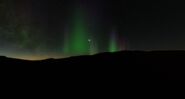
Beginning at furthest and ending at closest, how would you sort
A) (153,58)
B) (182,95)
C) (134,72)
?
(153,58), (134,72), (182,95)

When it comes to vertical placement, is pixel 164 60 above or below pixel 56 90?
above

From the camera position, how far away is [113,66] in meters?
21.3

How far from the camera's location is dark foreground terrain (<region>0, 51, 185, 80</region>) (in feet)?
67.8

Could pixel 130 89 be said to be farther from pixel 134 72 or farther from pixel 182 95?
pixel 182 95

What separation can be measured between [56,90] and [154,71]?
5.12 m

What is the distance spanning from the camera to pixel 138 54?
73.9ft

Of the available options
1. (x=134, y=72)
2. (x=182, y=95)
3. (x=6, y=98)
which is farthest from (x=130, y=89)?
(x=6, y=98)

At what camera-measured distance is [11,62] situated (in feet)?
71.9

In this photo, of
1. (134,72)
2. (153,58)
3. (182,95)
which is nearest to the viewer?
(182,95)

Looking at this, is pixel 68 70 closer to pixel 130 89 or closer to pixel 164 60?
pixel 130 89

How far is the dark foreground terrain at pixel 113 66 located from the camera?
814 inches

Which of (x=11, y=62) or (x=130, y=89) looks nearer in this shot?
(x=130, y=89)

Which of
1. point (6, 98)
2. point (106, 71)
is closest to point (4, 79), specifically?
point (6, 98)

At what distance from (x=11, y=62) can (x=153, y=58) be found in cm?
768
